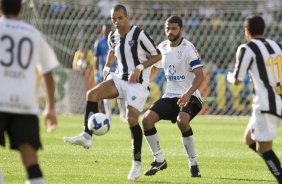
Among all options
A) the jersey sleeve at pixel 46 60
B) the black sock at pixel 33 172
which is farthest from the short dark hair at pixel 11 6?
the black sock at pixel 33 172

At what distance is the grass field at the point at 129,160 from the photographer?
1070cm

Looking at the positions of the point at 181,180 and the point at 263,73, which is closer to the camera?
the point at 263,73

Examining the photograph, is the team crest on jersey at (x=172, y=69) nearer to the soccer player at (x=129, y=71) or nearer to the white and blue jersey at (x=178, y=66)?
the white and blue jersey at (x=178, y=66)

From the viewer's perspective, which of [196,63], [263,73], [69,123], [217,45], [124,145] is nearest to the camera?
[263,73]

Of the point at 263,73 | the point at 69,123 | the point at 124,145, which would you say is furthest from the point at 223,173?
the point at 69,123

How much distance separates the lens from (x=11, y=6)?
7.53 m

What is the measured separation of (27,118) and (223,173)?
449 cm

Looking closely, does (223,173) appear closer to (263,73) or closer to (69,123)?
(263,73)

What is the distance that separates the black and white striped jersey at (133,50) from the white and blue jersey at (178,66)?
473 millimetres

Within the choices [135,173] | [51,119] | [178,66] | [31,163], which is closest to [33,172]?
[31,163]

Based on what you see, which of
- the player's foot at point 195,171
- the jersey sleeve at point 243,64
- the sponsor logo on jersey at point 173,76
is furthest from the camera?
the sponsor logo on jersey at point 173,76

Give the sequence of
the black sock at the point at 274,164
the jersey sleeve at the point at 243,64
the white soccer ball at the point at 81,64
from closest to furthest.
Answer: the jersey sleeve at the point at 243,64
the black sock at the point at 274,164
the white soccer ball at the point at 81,64

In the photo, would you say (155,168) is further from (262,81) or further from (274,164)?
(262,81)

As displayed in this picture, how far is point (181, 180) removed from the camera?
34.7 feet
